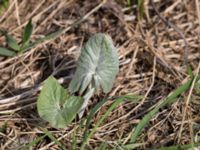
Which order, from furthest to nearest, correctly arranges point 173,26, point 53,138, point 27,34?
1. point 173,26
2. point 27,34
3. point 53,138

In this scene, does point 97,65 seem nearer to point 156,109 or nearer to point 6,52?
point 156,109

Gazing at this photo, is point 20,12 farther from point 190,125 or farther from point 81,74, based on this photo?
point 190,125

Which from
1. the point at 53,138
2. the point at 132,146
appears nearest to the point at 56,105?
the point at 53,138

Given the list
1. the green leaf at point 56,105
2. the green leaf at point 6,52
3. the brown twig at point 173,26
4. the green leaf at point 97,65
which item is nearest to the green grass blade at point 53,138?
the green leaf at point 56,105

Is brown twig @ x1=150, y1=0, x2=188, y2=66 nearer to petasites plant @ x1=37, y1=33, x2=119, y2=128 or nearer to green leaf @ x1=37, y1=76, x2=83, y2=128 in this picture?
petasites plant @ x1=37, y1=33, x2=119, y2=128

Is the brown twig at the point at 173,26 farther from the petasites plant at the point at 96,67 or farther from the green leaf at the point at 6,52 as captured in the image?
the green leaf at the point at 6,52

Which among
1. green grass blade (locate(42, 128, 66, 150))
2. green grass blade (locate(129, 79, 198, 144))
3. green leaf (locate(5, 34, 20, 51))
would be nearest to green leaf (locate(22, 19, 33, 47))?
green leaf (locate(5, 34, 20, 51))
